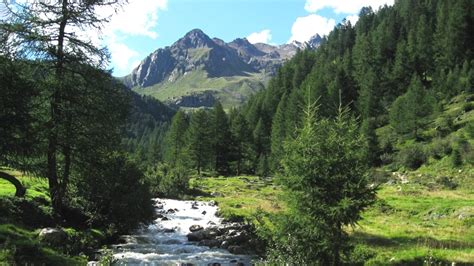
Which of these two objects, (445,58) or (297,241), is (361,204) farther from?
(445,58)

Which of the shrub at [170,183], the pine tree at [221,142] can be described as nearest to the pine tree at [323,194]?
the shrub at [170,183]

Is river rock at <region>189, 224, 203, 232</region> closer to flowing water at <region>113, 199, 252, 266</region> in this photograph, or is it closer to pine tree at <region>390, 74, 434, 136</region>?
flowing water at <region>113, 199, 252, 266</region>

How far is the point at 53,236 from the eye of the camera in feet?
65.0

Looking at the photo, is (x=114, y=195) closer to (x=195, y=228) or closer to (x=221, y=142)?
(x=195, y=228)

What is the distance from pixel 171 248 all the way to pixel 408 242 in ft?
45.8

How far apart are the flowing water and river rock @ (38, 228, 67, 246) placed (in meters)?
2.78

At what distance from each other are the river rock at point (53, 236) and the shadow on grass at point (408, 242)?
1482 centimetres

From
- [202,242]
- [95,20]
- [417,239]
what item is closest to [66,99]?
[95,20]

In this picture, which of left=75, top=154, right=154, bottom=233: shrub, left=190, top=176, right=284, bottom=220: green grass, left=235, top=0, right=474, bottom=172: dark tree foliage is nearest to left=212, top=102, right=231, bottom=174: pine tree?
left=235, top=0, right=474, bottom=172: dark tree foliage

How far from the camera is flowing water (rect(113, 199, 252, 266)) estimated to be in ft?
75.5

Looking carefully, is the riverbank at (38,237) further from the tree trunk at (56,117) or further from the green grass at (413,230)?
the green grass at (413,230)

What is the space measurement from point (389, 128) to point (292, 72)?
62.3m

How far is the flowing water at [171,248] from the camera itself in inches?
906

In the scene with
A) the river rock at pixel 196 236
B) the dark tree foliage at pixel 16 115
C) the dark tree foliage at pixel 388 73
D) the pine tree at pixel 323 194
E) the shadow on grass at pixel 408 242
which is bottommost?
the river rock at pixel 196 236
